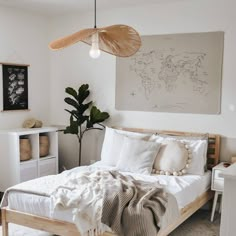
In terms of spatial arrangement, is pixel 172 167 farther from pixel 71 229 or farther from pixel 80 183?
pixel 71 229

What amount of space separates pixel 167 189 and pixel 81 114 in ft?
6.92

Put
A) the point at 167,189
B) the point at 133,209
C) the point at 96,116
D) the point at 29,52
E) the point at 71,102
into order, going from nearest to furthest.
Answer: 1. the point at 133,209
2. the point at 167,189
3. the point at 96,116
4. the point at 71,102
5. the point at 29,52

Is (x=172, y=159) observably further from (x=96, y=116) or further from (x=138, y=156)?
(x=96, y=116)

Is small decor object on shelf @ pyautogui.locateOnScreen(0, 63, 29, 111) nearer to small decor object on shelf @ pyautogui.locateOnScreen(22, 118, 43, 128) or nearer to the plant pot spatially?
small decor object on shelf @ pyautogui.locateOnScreen(22, 118, 43, 128)

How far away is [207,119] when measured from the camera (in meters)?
4.54

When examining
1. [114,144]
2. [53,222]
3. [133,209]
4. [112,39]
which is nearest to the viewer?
[133,209]

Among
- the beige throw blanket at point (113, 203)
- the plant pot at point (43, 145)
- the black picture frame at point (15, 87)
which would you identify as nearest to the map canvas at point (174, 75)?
the plant pot at point (43, 145)

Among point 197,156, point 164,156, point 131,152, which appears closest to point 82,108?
point 131,152

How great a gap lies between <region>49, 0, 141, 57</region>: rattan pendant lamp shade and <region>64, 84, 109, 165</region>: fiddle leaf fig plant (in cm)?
163

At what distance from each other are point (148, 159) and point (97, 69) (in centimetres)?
171

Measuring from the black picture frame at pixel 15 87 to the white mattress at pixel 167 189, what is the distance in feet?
6.16

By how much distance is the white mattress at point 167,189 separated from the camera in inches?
129

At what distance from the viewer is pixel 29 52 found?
17.5 ft

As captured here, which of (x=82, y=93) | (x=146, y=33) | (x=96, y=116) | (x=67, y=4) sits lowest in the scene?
(x=96, y=116)
